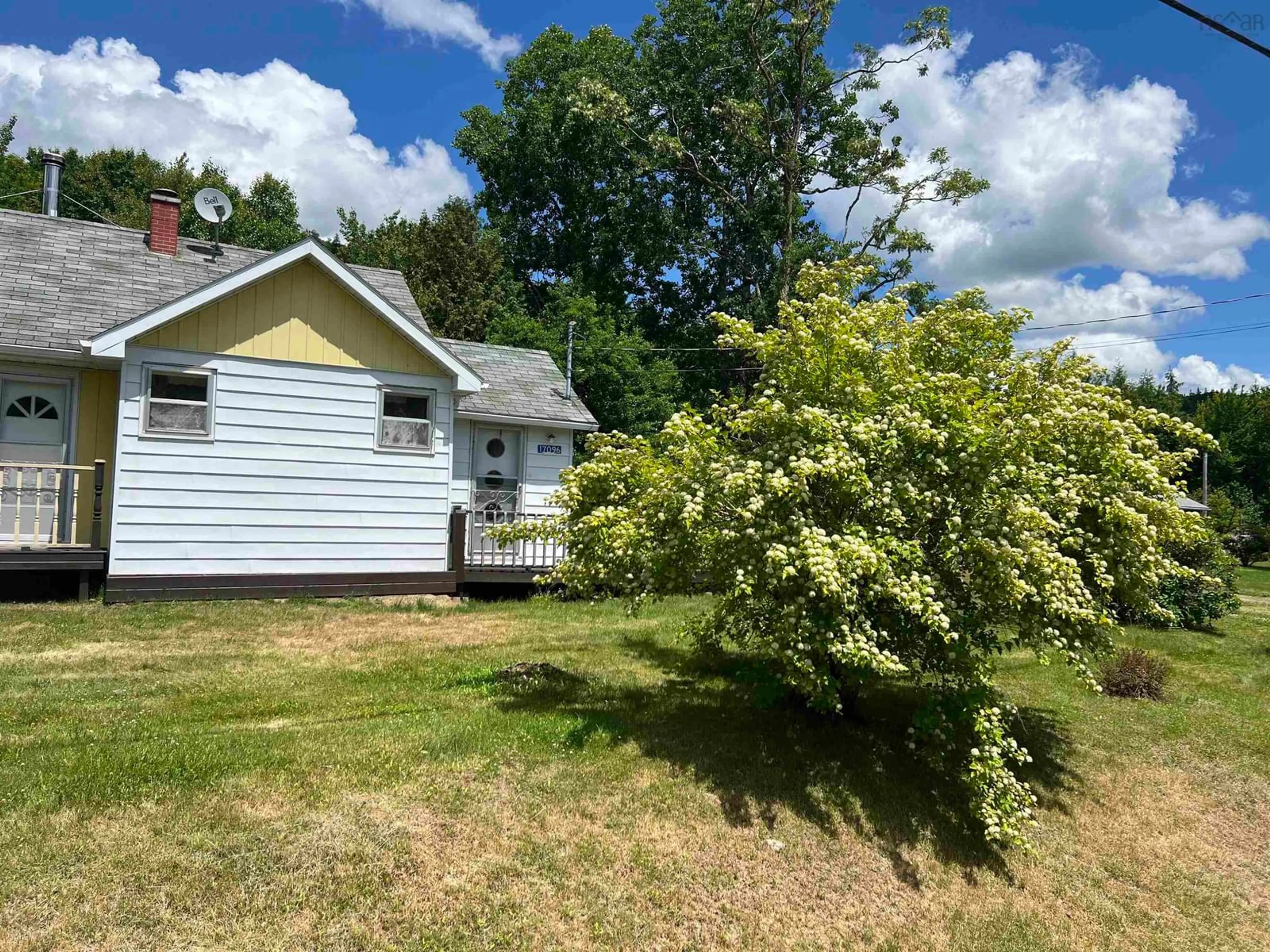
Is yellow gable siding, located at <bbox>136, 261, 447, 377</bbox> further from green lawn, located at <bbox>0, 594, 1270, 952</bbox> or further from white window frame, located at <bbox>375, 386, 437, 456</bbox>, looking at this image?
green lawn, located at <bbox>0, 594, 1270, 952</bbox>

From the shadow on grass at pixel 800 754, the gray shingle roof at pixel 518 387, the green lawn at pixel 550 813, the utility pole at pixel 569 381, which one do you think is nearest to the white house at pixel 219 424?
the gray shingle roof at pixel 518 387

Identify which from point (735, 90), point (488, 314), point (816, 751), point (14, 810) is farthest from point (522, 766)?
point (735, 90)

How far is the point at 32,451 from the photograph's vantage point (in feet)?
34.0

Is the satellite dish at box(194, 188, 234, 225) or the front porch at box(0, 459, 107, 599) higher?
the satellite dish at box(194, 188, 234, 225)

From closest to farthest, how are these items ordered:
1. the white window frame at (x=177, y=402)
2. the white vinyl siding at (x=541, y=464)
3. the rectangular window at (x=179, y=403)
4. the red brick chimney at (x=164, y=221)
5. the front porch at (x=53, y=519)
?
the front porch at (x=53, y=519) < the white window frame at (x=177, y=402) < the rectangular window at (x=179, y=403) < the red brick chimney at (x=164, y=221) < the white vinyl siding at (x=541, y=464)

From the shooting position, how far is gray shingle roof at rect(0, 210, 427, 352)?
33.2 feet

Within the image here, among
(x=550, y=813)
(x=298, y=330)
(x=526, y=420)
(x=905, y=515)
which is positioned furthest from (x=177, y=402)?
(x=905, y=515)

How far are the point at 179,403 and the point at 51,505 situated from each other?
6.62 feet

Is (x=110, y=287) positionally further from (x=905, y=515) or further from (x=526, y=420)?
(x=905, y=515)

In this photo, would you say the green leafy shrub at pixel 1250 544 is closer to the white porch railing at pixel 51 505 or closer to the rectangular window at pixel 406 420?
the rectangular window at pixel 406 420

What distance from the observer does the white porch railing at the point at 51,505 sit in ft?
31.8

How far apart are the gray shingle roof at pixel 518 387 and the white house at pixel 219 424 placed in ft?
2.73

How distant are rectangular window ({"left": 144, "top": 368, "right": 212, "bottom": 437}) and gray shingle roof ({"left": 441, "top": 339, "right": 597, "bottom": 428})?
3.75 metres

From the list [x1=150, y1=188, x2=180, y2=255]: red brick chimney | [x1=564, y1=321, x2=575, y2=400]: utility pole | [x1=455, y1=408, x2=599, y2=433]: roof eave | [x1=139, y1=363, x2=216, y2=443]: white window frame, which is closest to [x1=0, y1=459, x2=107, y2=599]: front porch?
[x1=139, y1=363, x2=216, y2=443]: white window frame
